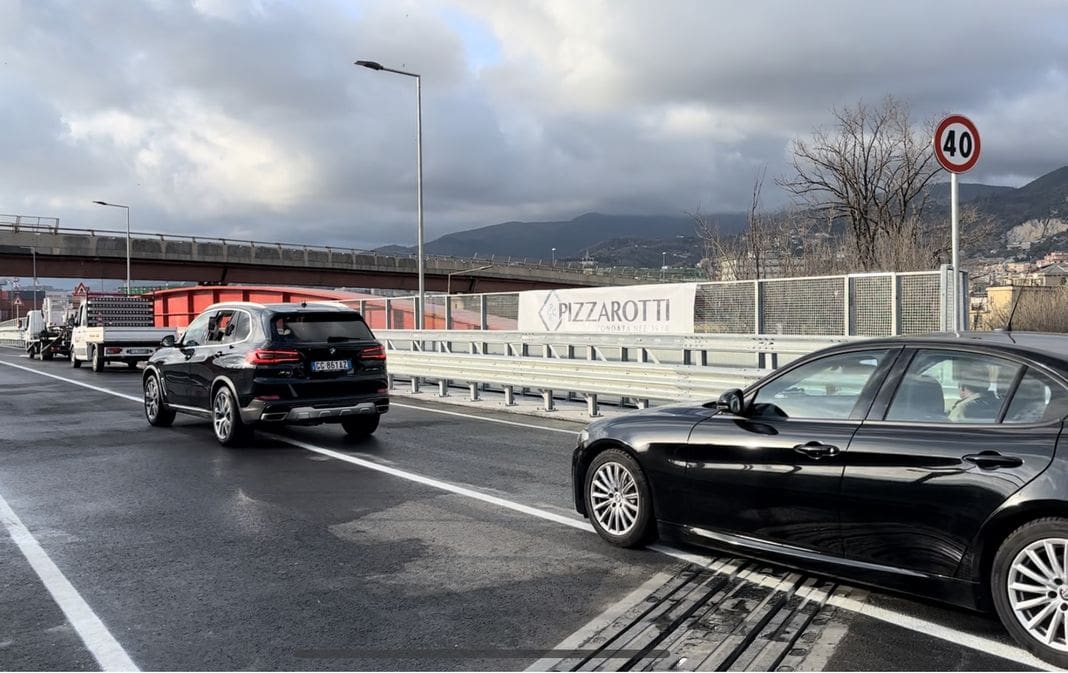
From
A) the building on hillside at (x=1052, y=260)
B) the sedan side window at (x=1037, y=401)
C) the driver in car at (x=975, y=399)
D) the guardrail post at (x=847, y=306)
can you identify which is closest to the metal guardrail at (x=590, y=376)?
the guardrail post at (x=847, y=306)

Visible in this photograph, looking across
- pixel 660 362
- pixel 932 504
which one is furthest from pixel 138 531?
pixel 660 362

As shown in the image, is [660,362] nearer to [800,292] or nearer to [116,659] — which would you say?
[800,292]

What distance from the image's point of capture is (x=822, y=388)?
15.5 feet

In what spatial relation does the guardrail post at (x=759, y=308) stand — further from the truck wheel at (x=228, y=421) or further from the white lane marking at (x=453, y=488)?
the truck wheel at (x=228, y=421)

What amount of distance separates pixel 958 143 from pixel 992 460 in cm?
629

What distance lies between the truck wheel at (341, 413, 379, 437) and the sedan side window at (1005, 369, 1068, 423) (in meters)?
8.31

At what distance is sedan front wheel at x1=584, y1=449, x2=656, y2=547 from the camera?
5.48 m

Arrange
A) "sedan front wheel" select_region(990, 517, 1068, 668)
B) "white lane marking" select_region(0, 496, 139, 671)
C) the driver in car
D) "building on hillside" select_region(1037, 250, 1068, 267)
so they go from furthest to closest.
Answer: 1. "building on hillside" select_region(1037, 250, 1068, 267)
2. the driver in car
3. "white lane marking" select_region(0, 496, 139, 671)
4. "sedan front wheel" select_region(990, 517, 1068, 668)

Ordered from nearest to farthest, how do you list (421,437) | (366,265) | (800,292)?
(421,437) < (800,292) < (366,265)

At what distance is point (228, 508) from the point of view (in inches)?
275

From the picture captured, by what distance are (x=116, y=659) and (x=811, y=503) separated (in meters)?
3.44

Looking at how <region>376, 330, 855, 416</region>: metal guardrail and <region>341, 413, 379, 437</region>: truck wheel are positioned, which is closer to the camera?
<region>376, 330, 855, 416</region>: metal guardrail

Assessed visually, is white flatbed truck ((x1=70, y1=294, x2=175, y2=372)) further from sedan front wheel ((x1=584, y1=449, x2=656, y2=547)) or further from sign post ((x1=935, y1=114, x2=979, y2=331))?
sedan front wheel ((x1=584, y1=449, x2=656, y2=547))

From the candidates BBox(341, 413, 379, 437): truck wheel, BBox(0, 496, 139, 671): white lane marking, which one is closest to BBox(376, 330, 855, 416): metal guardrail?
BBox(341, 413, 379, 437): truck wheel
